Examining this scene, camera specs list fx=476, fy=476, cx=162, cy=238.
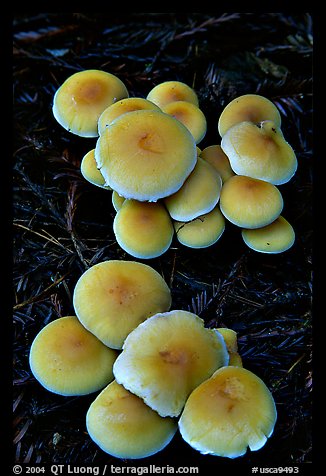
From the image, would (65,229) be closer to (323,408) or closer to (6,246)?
(6,246)

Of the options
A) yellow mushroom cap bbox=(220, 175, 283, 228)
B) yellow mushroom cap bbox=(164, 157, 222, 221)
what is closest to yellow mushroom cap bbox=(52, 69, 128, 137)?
yellow mushroom cap bbox=(164, 157, 222, 221)

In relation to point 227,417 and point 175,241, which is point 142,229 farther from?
point 227,417

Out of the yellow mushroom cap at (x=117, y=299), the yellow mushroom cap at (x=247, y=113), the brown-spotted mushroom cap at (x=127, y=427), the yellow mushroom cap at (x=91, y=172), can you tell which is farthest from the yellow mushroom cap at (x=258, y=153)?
the brown-spotted mushroom cap at (x=127, y=427)

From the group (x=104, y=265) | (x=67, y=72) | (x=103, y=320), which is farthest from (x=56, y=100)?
(x=103, y=320)

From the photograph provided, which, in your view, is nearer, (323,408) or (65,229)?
(323,408)

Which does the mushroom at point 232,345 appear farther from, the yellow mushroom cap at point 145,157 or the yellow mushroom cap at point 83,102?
the yellow mushroom cap at point 83,102
